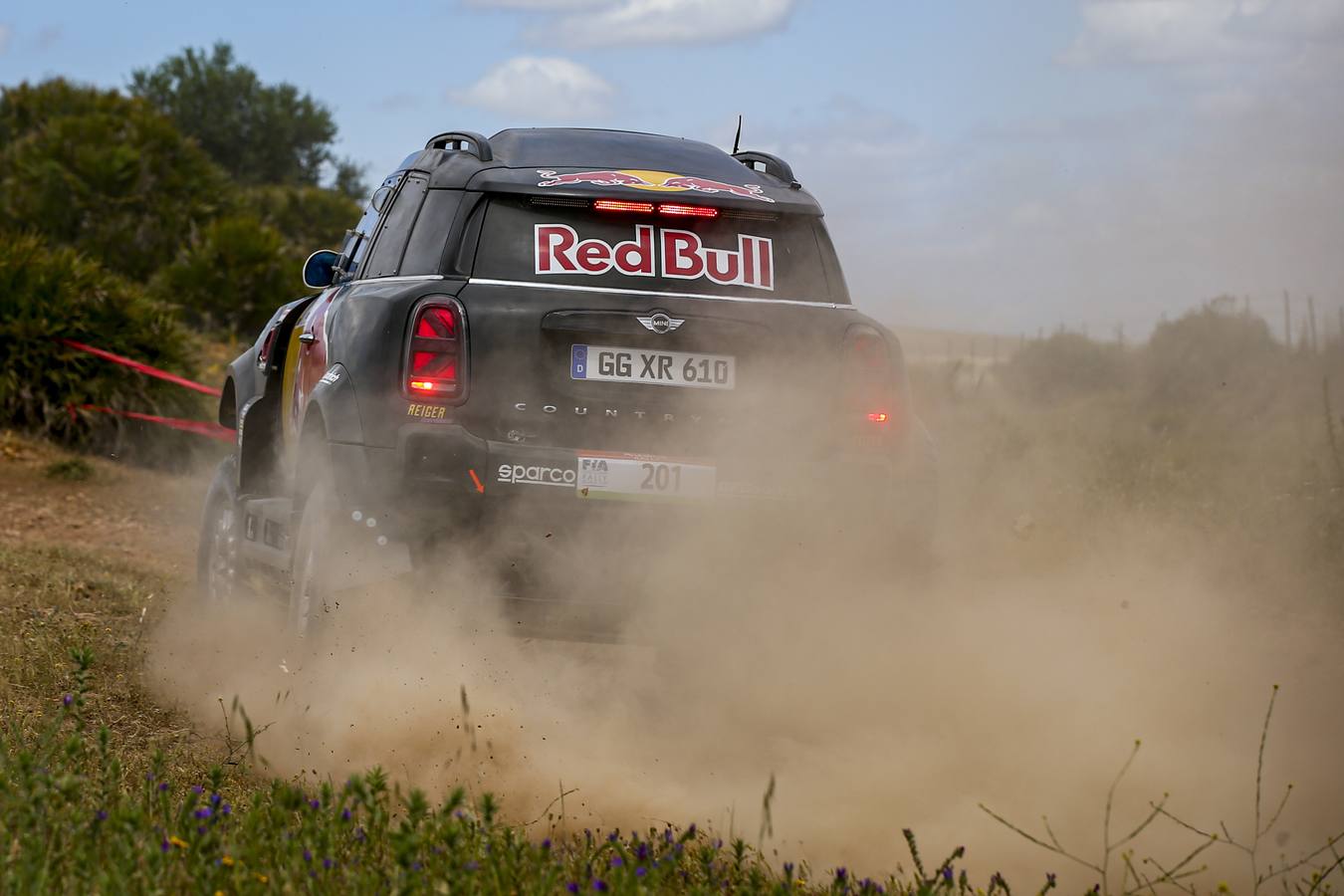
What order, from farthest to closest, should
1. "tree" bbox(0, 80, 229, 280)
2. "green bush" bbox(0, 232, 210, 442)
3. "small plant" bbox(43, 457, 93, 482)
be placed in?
"tree" bbox(0, 80, 229, 280)
"green bush" bbox(0, 232, 210, 442)
"small plant" bbox(43, 457, 93, 482)

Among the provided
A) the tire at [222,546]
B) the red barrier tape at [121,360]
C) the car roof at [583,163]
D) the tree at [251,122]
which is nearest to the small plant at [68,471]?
the red barrier tape at [121,360]

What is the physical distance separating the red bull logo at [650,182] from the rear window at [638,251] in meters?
0.07

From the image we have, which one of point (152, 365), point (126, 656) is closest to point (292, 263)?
point (152, 365)

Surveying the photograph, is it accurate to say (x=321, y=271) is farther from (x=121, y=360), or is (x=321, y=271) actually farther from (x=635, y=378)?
(x=121, y=360)

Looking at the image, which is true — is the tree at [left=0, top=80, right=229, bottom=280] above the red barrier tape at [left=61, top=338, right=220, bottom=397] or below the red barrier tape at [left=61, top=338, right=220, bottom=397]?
above

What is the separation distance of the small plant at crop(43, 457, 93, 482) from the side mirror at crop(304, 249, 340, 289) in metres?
6.91

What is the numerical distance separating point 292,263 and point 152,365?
10046mm

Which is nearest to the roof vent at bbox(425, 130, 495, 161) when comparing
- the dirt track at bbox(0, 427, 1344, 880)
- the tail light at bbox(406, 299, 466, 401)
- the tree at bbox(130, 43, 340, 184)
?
the tail light at bbox(406, 299, 466, 401)

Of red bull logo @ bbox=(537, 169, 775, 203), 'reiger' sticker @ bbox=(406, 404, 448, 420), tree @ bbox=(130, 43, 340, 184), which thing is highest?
tree @ bbox=(130, 43, 340, 184)

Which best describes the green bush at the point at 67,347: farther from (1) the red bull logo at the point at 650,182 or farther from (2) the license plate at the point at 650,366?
(2) the license plate at the point at 650,366

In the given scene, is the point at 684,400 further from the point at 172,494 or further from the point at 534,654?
the point at 172,494

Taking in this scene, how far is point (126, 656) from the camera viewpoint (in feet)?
21.4

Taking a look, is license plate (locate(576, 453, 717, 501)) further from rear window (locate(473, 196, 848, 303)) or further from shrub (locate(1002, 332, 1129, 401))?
shrub (locate(1002, 332, 1129, 401))

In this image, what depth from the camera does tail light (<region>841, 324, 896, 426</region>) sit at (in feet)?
17.5
